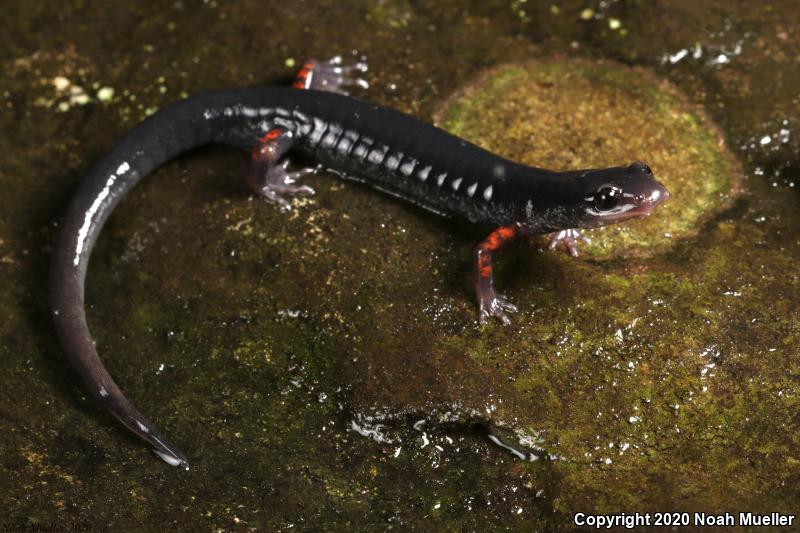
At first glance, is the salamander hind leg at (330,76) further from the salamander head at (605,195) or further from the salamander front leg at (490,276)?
the salamander head at (605,195)

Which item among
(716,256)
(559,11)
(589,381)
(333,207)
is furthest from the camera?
(559,11)

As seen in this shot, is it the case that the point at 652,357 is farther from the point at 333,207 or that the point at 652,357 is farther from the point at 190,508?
the point at 190,508

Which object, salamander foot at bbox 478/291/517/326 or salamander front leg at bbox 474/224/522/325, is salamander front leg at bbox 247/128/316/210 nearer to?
salamander front leg at bbox 474/224/522/325

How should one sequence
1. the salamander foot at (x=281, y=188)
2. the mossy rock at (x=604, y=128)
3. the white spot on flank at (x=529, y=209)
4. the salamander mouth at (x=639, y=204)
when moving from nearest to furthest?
the salamander mouth at (x=639, y=204) < the white spot on flank at (x=529, y=209) < the mossy rock at (x=604, y=128) < the salamander foot at (x=281, y=188)

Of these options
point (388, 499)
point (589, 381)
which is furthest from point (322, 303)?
point (589, 381)

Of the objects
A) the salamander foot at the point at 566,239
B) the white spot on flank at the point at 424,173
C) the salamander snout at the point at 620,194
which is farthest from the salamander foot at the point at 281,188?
the salamander snout at the point at 620,194

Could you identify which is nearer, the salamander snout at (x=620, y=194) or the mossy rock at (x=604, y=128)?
the salamander snout at (x=620, y=194)

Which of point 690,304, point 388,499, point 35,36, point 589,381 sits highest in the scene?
point 35,36
